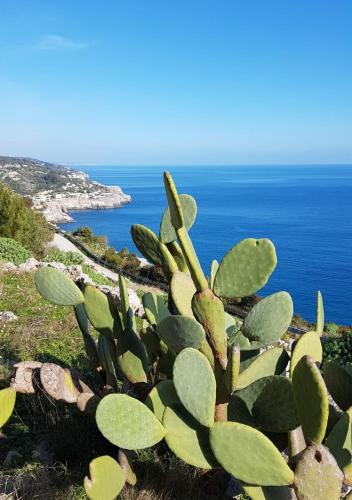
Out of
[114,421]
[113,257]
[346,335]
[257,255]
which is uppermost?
[257,255]

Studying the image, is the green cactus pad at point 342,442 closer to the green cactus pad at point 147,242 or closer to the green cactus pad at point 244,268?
the green cactus pad at point 244,268

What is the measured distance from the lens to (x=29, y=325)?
461cm

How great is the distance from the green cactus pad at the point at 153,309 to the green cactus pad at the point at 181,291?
1.48 ft

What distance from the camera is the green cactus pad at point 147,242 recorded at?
93.0 inches

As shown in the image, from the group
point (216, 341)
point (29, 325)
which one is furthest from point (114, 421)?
point (29, 325)

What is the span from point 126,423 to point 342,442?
2.75 feet

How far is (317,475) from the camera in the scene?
1550mm

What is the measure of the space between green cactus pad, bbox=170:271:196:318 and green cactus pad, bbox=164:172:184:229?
1.57 feet

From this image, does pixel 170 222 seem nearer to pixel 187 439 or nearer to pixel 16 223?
pixel 187 439

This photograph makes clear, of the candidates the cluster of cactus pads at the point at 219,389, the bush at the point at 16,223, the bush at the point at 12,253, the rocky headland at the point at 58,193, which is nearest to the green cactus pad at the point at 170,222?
the cluster of cactus pads at the point at 219,389

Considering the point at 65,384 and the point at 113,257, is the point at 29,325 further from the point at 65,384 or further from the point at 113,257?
the point at 113,257

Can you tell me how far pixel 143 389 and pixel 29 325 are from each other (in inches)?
99.8

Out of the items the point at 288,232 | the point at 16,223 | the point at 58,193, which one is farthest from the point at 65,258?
the point at 58,193

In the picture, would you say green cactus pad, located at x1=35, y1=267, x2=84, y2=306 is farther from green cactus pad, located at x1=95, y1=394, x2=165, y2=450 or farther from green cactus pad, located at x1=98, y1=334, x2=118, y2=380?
green cactus pad, located at x1=95, y1=394, x2=165, y2=450
